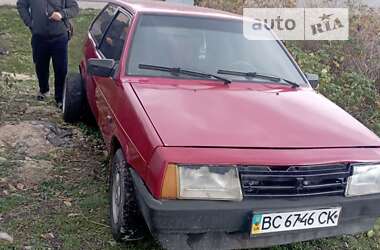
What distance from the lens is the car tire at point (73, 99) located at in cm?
511

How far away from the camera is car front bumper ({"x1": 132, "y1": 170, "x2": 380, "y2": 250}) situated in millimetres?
2508

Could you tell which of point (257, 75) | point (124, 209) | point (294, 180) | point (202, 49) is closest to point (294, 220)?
point (294, 180)

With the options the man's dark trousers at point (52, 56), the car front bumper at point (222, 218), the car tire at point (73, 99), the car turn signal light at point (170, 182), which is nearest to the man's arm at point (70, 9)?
the man's dark trousers at point (52, 56)

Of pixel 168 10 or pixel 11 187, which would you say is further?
pixel 168 10

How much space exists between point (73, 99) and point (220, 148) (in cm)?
288

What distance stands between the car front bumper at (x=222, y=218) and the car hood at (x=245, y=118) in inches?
12.4

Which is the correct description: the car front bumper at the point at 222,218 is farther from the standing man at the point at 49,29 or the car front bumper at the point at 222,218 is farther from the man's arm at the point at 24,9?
the man's arm at the point at 24,9

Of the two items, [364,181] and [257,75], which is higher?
[257,75]

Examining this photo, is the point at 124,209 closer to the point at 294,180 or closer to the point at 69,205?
the point at 69,205

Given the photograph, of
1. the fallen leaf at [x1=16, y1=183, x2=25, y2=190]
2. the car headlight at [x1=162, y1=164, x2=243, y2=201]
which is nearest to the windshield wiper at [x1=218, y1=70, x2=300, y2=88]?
the car headlight at [x1=162, y1=164, x2=243, y2=201]

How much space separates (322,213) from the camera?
2.73 m

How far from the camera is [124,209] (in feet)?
9.55

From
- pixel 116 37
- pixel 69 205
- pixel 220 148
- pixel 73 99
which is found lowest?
pixel 69 205

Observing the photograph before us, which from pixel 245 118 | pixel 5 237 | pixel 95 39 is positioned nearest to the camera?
pixel 245 118
